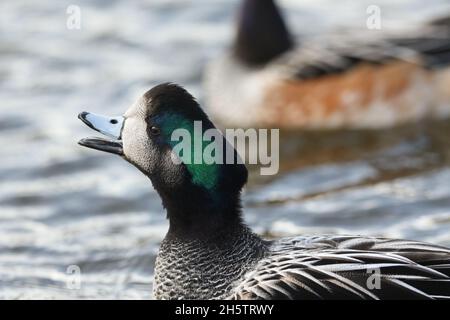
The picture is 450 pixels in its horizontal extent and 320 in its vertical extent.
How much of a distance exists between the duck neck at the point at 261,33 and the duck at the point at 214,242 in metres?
5.54

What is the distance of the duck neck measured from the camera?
1248 cm

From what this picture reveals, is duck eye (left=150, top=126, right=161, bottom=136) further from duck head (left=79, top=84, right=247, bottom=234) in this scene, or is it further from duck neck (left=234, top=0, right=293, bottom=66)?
duck neck (left=234, top=0, right=293, bottom=66)

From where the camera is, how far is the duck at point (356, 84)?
12.1 metres

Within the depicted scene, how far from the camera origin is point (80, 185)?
10.7 metres

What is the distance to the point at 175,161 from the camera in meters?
6.87

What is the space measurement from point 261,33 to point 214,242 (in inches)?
228

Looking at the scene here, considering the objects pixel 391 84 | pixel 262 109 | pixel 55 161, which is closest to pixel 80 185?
pixel 55 161

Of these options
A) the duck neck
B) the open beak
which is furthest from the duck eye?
the duck neck
